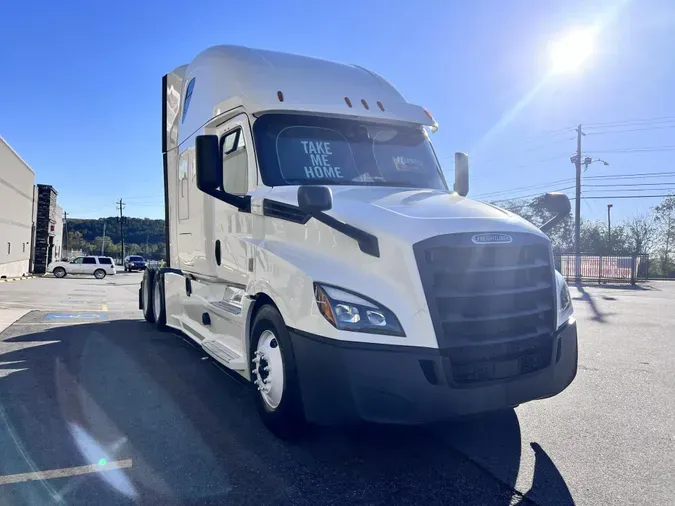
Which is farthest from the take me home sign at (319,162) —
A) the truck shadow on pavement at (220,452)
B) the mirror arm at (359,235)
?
the truck shadow on pavement at (220,452)

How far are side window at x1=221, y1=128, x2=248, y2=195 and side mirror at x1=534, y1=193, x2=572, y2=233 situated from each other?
2.76m

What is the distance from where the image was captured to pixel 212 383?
5.75 meters

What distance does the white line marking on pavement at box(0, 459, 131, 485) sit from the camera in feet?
11.1

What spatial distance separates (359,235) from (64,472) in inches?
97.7

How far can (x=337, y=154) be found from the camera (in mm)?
4848

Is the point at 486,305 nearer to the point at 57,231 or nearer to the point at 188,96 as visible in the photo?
the point at 188,96

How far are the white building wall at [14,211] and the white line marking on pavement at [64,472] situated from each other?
32263 mm

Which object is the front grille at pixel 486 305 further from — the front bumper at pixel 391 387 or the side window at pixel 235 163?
the side window at pixel 235 163

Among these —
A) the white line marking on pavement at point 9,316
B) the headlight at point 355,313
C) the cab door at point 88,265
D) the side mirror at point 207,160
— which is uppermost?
the side mirror at point 207,160

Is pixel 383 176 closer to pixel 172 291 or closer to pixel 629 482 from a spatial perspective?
pixel 629 482

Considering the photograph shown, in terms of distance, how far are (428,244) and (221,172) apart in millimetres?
2279

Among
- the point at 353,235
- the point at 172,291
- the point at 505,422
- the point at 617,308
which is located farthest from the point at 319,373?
the point at 617,308

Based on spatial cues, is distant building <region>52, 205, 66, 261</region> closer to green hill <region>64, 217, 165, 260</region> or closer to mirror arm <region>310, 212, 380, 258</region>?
green hill <region>64, 217, 165, 260</region>

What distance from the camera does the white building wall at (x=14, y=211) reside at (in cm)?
3198
